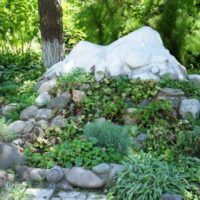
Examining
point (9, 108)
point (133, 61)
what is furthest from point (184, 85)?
point (9, 108)

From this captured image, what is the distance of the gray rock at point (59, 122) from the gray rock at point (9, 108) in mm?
758

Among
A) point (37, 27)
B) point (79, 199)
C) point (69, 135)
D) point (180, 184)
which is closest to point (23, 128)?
point (69, 135)

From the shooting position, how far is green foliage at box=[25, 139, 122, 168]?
5.34 meters

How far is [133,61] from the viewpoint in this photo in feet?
22.6

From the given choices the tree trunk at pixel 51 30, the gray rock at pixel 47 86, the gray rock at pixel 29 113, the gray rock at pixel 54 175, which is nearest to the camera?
the gray rock at pixel 54 175

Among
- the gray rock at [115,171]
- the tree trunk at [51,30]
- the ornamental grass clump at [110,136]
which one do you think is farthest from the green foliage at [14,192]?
the tree trunk at [51,30]

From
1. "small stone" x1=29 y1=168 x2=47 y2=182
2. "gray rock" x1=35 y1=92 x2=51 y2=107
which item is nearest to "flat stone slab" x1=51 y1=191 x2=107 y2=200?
"small stone" x1=29 y1=168 x2=47 y2=182

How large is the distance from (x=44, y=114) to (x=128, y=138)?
1399 millimetres

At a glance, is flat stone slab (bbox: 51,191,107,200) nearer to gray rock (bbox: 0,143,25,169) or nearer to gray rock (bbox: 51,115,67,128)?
gray rock (bbox: 0,143,25,169)

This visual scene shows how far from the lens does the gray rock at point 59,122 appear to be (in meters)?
6.26

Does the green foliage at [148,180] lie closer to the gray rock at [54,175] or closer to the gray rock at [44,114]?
the gray rock at [54,175]

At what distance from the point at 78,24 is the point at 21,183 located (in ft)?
18.6

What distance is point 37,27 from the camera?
10.5 m

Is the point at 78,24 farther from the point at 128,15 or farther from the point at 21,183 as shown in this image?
the point at 21,183
